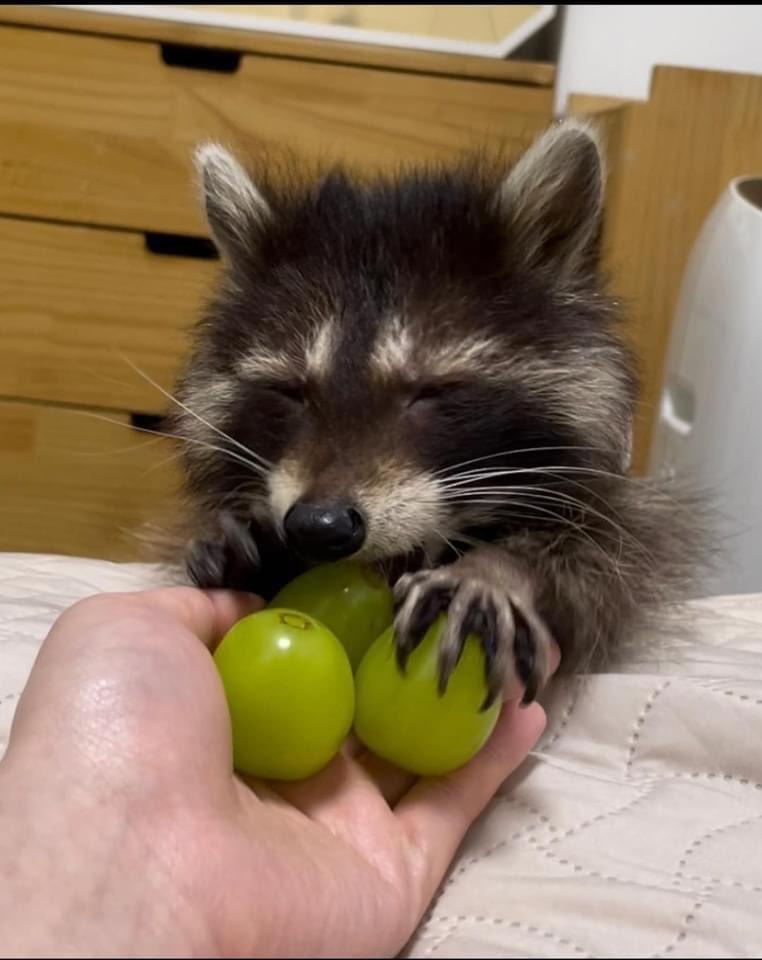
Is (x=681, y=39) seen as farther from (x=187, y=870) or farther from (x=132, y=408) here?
(x=187, y=870)

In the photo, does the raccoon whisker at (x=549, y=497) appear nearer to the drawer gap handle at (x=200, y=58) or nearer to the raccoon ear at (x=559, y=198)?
the raccoon ear at (x=559, y=198)

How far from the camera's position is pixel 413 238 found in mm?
A: 1378

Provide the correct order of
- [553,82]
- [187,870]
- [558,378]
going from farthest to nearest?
[553,82] < [558,378] < [187,870]

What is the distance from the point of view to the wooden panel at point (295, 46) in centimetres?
231

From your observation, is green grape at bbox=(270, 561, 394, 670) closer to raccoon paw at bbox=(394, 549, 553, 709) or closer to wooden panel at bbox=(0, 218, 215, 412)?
raccoon paw at bbox=(394, 549, 553, 709)

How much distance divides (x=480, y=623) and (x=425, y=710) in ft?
0.34

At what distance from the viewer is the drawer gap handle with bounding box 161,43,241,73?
93.0 inches

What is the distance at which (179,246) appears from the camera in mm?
2504

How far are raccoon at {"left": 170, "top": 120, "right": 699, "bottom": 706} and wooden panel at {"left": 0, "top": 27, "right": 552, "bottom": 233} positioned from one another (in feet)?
2.96

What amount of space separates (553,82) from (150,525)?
1296 millimetres

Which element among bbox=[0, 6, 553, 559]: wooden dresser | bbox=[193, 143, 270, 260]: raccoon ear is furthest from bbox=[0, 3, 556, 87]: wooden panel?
bbox=[193, 143, 270, 260]: raccoon ear

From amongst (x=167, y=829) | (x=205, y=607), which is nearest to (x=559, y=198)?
(x=205, y=607)

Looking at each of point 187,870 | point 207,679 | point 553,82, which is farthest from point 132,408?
point 187,870

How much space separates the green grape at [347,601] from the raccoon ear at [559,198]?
0.51 m
